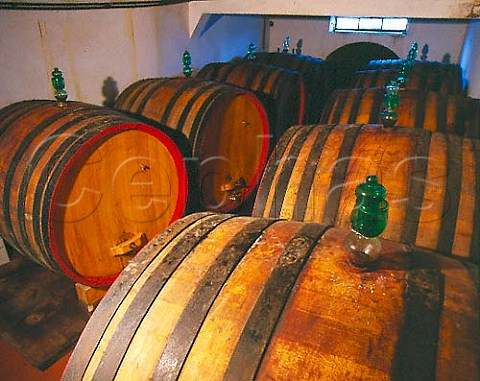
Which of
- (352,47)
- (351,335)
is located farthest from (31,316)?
(352,47)

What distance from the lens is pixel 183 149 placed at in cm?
297

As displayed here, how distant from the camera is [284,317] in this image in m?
0.97

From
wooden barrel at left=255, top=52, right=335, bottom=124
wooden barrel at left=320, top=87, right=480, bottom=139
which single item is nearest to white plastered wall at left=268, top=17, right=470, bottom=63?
wooden barrel at left=255, top=52, right=335, bottom=124

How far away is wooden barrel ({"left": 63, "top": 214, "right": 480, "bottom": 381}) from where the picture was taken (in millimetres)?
854

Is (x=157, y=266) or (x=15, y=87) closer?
(x=157, y=266)

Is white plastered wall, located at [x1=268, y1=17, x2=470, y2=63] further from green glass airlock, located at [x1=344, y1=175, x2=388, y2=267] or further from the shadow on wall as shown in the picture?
green glass airlock, located at [x1=344, y1=175, x2=388, y2=267]

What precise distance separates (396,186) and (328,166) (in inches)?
15.4

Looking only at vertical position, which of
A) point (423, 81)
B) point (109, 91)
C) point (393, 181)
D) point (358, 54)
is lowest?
point (393, 181)

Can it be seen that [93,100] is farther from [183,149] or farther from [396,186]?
[396,186]

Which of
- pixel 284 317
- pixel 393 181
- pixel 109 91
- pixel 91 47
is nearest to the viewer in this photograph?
pixel 284 317

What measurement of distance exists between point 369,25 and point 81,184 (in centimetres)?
740

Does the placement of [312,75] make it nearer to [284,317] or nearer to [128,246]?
[128,246]

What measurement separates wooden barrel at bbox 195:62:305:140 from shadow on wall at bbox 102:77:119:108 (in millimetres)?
1093

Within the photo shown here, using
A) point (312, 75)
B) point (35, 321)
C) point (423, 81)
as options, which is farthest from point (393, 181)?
point (312, 75)
